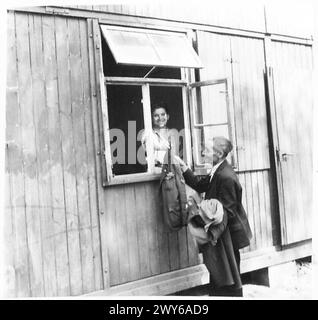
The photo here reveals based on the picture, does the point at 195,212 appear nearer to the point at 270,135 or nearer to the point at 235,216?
the point at 235,216

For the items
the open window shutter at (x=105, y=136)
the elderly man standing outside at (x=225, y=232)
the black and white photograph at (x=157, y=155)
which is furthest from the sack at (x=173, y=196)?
the open window shutter at (x=105, y=136)

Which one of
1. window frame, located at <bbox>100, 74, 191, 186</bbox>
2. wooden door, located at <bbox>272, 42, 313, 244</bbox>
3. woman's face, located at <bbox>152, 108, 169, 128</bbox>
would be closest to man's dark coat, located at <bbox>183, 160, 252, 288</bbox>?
window frame, located at <bbox>100, 74, 191, 186</bbox>

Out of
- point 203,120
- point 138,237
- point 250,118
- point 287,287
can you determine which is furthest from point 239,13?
point 287,287

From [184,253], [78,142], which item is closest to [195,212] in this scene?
[184,253]

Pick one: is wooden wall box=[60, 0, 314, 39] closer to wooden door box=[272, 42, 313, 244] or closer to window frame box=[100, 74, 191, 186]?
wooden door box=[272, 42, 313, 244]

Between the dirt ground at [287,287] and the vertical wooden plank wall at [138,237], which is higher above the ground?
the vertical wooden plank wall at [138,237]

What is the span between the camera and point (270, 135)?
5.72 m

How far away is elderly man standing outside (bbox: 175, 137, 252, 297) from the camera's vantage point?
4.20m

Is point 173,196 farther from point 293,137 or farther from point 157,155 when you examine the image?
point 293,137

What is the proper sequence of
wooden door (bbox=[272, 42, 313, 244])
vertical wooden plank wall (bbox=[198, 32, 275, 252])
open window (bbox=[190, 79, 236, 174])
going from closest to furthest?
open window (bbox=[190, 79, 236, 174])
vertical wooden plank wall (bbox=[198, 32, 275, 252])
wooden door (bbox=[272, 42, 313, 244])

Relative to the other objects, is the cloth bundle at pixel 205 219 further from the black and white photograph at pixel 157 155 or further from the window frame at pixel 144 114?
the window frame at pixel 144 114

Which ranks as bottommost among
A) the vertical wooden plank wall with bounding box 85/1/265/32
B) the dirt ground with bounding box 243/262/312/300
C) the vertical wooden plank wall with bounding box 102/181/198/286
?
the dirt ground with bounding box 243/262/312/300

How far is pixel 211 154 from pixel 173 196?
0.57 metres

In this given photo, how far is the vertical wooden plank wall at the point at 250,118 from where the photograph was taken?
5.27 metres
